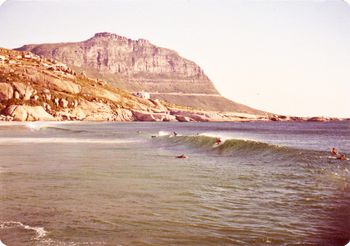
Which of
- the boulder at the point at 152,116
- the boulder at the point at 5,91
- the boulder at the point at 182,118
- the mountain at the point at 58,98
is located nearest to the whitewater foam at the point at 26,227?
the mountain at the point at 58,98

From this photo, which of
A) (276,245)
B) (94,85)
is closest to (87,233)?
(276,245)

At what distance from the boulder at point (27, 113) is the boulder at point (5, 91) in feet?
23.1

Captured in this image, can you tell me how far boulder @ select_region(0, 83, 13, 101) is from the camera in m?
118

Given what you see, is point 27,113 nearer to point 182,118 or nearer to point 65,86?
point 65,86

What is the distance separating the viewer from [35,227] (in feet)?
35.9

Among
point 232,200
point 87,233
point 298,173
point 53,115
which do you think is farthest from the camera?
point 53,115

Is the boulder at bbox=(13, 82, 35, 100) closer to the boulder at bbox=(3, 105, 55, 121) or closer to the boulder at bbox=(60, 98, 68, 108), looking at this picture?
the boulder at bbox=(3, 105, 55, 121)

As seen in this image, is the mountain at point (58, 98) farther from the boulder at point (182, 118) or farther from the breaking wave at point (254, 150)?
the breaking wave at point (254, 150)

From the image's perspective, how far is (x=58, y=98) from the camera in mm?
134500

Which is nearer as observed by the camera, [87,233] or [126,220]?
[87,233]

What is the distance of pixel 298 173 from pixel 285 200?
7725 millimetres

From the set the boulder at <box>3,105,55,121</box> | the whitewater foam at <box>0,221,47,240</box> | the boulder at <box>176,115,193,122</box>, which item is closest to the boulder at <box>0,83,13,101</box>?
the boulder at <box>3,105,55,121</box>

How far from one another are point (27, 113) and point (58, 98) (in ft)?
69.0

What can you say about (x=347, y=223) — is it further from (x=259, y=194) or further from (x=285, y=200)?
(x=259, y=194)
